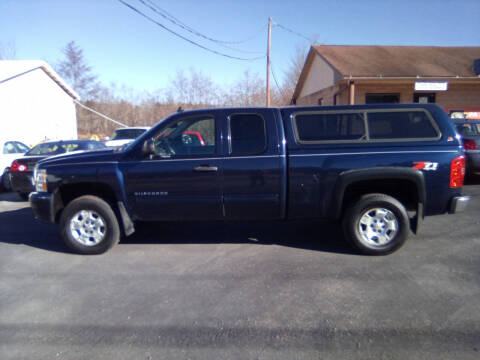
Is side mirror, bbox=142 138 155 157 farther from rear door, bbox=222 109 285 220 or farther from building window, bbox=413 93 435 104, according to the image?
building window, bbox=413 93 435 104

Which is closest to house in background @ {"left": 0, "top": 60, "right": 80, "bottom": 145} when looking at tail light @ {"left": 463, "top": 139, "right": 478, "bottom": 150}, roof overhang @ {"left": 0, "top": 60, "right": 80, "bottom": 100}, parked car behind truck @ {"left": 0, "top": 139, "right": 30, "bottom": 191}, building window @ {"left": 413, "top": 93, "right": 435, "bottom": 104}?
roof overhang @ {"left": 0, "top": 60, "right": 80, "bottom": 100}

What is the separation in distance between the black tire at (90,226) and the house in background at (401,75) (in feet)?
40.6

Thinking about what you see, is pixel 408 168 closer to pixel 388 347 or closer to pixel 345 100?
pixel 388 347

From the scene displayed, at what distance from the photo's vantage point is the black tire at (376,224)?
13.8ft

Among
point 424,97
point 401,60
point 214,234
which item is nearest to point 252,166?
point 214,234

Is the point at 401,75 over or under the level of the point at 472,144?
over

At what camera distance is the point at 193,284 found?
3633mm

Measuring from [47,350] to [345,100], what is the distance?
16.1m

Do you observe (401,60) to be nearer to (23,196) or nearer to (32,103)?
(23,196)

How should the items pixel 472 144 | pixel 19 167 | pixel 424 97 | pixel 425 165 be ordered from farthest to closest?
pixel 424 97
pixel 472 144
pixel 19 167
pixel 425 165

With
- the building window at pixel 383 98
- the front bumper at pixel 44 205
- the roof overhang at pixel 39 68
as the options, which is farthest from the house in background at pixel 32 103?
the building window at pixel 383 98

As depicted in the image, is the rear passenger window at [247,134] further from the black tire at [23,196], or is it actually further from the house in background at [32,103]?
the house in background at [32,103]

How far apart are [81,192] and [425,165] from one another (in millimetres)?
4682

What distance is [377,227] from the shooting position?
4297mm
